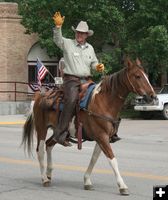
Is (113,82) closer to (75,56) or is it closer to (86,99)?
(86,99)

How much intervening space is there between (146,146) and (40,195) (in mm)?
8311

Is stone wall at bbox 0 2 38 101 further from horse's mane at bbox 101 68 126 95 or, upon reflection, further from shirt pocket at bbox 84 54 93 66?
horse's mane at bbox 101 68 126 95

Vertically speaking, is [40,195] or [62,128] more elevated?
[62,128]

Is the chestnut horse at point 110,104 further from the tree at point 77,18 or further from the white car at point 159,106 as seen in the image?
the tree at point 77,18

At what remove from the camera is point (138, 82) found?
323 inches

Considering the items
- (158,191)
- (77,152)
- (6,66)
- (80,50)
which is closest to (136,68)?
(80,50)

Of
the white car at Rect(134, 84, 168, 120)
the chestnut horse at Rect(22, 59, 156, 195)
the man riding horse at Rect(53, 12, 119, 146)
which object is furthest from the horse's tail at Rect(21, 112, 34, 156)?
the white car at Rect(134, 84, 168, 120)

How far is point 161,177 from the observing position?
9.94m

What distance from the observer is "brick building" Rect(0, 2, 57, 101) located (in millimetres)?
36188

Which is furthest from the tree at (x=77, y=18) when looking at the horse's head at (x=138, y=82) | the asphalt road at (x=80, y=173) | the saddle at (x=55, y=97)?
the horse's head at (x=138, y=82)

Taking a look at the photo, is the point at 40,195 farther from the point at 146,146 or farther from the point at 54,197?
the point at 146,146

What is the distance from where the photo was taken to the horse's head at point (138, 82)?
8.11 metres

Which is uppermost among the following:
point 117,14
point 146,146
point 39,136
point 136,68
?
point 117,14

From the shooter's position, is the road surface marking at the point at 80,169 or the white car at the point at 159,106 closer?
the road surface marking at the point at 80,169
